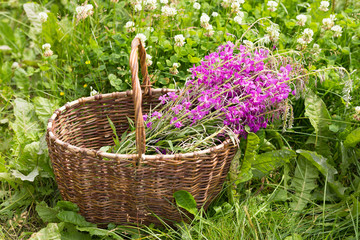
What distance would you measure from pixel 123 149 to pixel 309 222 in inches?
37.3

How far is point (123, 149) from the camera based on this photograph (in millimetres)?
1830

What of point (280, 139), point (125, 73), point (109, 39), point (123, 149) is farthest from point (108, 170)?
point (109, 39)

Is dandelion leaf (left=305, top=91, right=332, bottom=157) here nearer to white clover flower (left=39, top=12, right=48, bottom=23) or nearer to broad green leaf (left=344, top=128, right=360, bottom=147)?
broad green leaf (left=344, top=128, right=360, bottom=147)

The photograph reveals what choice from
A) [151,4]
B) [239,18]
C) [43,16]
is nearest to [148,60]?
[151,4]

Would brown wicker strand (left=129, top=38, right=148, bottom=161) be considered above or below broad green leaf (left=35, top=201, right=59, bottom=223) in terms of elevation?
above

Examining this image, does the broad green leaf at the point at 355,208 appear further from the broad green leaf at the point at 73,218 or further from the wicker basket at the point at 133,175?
the broad green leaf at the point at 73,218

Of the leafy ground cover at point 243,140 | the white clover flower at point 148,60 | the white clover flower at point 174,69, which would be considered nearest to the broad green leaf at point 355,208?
the leafy ground cover at point 243,140

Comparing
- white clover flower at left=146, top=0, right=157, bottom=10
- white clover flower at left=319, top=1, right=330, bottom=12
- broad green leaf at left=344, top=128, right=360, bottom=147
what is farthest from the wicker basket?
white clover flower at left=319, top=1, right=330, bottom=12

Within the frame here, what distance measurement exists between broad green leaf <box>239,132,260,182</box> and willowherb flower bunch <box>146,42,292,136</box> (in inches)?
1.7

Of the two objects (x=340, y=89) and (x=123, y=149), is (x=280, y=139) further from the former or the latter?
(x=123, y=149)

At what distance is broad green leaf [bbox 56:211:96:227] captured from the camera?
188 centimetres

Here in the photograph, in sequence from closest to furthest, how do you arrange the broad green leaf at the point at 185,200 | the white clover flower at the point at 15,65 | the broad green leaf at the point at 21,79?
the broad green leaf at the point at 185,200
the broad green leaf at the point at 21,79
the white clover flower at the point at 15,65

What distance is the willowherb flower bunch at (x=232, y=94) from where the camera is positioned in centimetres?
182

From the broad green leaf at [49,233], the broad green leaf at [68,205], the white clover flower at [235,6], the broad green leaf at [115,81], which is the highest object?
the white clover flower at [235,6]
